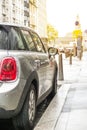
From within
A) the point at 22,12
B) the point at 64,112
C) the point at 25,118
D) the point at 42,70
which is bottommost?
the point at 64,112

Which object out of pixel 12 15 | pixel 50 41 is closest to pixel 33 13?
pixel 50 41

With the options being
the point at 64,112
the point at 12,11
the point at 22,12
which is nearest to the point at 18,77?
the point at 64,112

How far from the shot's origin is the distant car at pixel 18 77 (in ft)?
18.9

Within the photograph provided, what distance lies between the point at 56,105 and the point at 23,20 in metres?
76.9

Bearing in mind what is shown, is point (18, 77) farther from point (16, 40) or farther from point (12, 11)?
point (12, 11)

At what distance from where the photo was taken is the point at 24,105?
618 centimetres

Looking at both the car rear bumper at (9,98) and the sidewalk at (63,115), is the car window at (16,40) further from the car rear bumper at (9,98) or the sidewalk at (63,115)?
the sidewalk at (63,115)

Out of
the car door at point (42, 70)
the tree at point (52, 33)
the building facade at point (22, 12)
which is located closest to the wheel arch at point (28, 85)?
the car door at point (42, 70)

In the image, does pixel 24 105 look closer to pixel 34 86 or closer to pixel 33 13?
pixel 34 86

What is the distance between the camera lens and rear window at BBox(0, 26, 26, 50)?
621 cm

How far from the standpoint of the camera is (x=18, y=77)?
588 centimetres

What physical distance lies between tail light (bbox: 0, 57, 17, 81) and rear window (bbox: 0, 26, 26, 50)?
0.37 m

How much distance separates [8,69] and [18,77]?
0.19m

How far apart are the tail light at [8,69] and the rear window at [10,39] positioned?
0.37 metres
